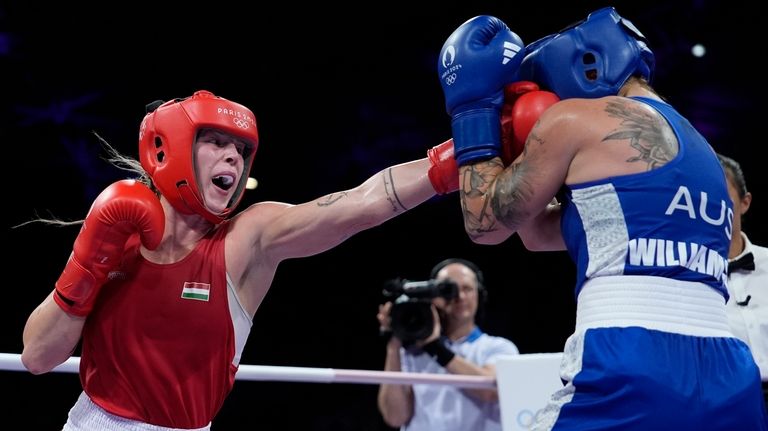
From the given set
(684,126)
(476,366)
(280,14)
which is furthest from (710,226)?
(280,14)

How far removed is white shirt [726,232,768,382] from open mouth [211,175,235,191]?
182 centimetres

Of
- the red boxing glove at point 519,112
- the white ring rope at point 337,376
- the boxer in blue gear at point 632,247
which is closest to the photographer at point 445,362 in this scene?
the white ring rope at point 337,376

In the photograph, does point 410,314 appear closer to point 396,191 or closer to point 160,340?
point 396,191

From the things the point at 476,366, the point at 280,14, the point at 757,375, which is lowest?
the point at 476,366

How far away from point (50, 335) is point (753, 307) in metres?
2.43

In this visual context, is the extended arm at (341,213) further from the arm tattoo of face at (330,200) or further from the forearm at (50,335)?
the forearm at (50,335)

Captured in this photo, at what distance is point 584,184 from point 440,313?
255 centimetres

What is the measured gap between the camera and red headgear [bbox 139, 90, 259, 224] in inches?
81.4

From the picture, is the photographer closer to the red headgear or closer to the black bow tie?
the black bow tie

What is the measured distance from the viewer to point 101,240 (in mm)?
1918

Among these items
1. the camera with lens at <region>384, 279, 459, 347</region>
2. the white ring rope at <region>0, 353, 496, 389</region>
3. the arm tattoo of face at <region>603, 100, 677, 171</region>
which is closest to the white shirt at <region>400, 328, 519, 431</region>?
the camera with lens at <region>384, 279, 459, 347</region>

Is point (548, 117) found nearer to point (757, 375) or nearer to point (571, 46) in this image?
point (571, 46)

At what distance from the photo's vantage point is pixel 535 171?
5.52ft

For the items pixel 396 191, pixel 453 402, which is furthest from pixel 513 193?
pixel 453 402
